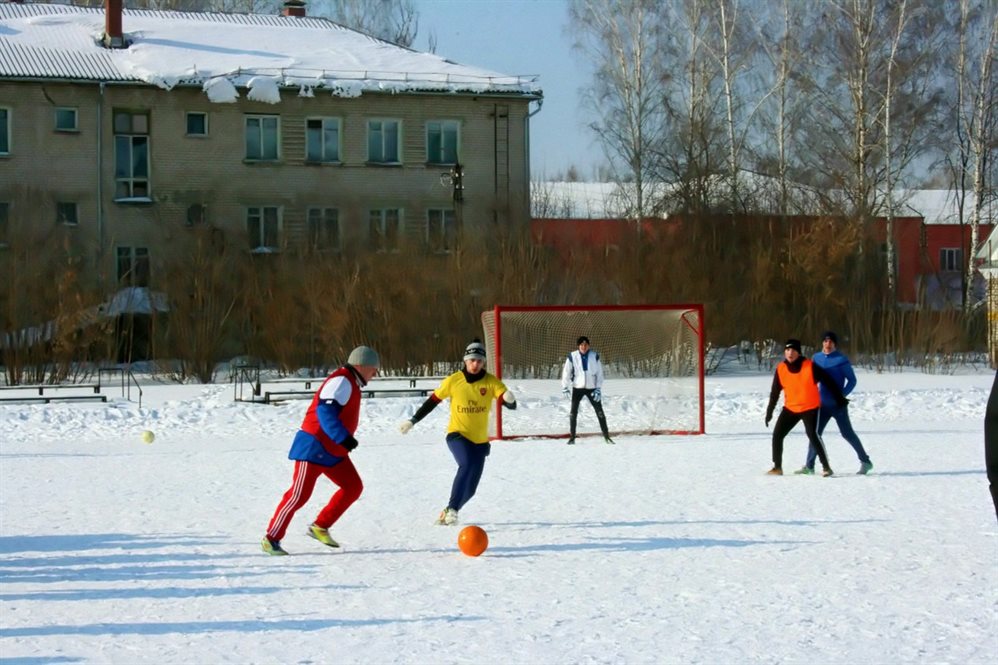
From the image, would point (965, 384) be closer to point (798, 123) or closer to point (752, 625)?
point (798, 123)

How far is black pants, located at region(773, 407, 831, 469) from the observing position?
47.4 ft

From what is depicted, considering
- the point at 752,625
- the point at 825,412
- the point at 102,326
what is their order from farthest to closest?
1. the point at 102,326
2. the point at 825,412
3. the point at 752,625

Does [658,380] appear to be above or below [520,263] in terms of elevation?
below

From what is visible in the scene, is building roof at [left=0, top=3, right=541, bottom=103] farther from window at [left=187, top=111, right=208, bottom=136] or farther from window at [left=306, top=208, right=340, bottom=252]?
window at [left=306, top=208, right=340, bottom=252]

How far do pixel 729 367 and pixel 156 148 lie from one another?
58.6 feet

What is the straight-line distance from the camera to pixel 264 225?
41.1m

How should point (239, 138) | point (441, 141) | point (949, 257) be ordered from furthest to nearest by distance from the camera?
point (949, 257) < point (441, 141) < point (239, 138)

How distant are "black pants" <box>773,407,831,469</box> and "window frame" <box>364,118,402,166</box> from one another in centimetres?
2848

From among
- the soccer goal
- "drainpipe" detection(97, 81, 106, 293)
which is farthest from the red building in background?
"drainpipe" detection(97, 81, 106, 293)

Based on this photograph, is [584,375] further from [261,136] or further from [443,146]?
[261,136]

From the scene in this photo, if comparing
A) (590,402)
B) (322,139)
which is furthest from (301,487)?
(322,139)

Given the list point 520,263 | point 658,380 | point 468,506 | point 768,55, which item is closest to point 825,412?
point 468,506

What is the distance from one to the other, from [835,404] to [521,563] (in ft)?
20.3

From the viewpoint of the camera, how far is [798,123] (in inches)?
1742
